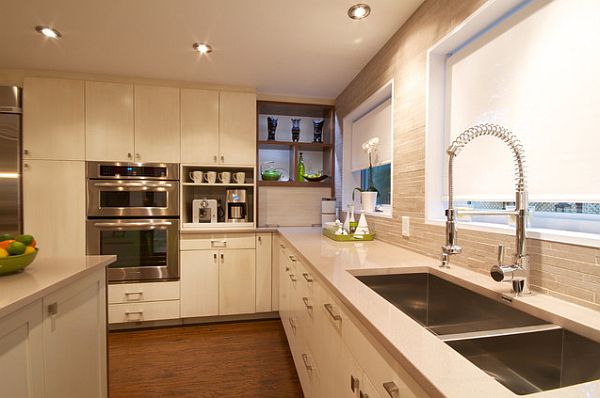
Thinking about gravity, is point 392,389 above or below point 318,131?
below

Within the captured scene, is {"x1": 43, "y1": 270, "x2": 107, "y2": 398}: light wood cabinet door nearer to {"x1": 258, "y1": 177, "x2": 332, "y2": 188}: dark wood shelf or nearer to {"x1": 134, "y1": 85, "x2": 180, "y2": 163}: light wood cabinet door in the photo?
{"x1": 134, "y1": 85, "x2": 180, "y2": 163}: light wood cabinet door

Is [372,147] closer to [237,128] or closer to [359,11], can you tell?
[359,11]

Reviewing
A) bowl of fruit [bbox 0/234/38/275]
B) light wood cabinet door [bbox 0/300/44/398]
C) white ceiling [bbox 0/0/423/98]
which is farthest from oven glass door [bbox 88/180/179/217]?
light wood cabinet door [bbox 0/300/44/398]

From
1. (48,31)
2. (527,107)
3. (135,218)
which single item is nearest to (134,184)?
(135,218)

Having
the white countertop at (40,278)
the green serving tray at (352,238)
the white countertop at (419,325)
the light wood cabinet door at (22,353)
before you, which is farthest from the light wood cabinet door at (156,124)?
the light wood cabinet door at (22,353)

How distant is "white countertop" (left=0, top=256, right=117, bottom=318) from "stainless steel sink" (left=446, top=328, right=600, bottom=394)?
1256 millimetres

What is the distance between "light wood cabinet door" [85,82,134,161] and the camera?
260cm

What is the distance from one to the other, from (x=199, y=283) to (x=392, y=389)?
2.43 meters

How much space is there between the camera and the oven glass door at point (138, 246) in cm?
262

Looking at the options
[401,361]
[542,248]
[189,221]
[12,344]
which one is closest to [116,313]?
[189,221]

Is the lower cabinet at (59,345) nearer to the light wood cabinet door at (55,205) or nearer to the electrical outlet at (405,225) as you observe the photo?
the light wood cabinet door at (55,205)

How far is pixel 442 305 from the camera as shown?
1.25m

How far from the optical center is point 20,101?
2.51m

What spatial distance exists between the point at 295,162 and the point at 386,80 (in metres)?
1.31
